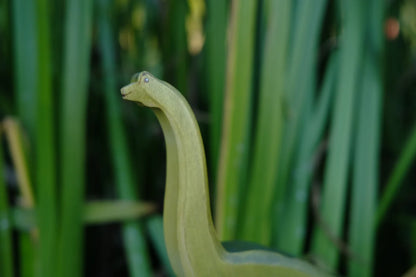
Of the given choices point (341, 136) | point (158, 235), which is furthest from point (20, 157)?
point (341, 136)

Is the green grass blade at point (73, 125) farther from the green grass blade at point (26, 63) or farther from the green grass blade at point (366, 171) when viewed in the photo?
the green grass blade at point (366, 171)

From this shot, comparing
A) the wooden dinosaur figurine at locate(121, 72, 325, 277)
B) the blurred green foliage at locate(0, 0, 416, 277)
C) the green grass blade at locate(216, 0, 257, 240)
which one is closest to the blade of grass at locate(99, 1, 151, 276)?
the blurred green foliage at locate(0, 0, 416, 277)

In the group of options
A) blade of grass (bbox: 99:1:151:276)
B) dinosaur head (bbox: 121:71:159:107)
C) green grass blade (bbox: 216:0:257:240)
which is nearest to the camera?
dinosaur head (bbox: 121:71:159:107)

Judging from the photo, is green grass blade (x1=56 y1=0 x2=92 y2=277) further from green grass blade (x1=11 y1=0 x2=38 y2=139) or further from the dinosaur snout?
the dinosaur snout

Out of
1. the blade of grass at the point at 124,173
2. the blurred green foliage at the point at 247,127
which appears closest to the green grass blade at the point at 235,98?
the blurred green foliage at the point at 247,127

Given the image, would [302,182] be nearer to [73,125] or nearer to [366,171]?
[366,171]

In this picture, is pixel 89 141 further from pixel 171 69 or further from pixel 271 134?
pixel 271 134
